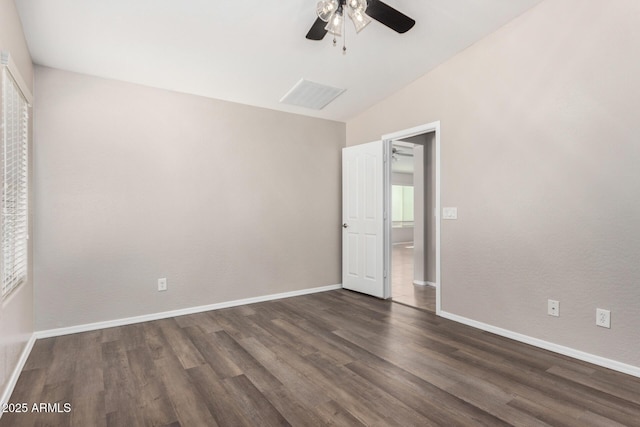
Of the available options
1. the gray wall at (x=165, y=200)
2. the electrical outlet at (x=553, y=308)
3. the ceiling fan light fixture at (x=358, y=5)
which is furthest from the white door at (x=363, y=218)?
the ceiling fan light fixture at (x=358, y=5)

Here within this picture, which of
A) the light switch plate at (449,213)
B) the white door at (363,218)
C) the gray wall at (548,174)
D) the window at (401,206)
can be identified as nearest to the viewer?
the gray wall at (548,174)

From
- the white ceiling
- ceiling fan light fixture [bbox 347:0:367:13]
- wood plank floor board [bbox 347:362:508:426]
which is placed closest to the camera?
wood plank floor board [bbox 347:362:508:426]

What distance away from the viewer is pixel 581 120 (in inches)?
99.3

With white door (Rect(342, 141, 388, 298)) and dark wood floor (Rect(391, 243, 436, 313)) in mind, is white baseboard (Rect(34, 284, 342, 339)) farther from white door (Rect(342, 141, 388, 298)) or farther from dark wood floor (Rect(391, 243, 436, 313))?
dark wood floor (Rect(391, 243, 436, 313))

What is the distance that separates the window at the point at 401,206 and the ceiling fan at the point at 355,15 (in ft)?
31.6

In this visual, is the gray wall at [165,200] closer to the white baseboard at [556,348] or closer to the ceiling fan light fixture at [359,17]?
the white baseboard at [556,348]

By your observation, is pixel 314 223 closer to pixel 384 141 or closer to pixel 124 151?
pixel 384 141

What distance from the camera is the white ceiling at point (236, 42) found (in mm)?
2445

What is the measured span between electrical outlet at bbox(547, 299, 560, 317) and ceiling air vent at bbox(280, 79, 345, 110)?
2924 mm

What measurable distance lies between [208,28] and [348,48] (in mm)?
1233

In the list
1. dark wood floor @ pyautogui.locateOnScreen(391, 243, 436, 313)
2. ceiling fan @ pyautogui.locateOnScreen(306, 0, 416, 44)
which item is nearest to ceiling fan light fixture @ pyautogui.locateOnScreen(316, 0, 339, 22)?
ceiling fan @ pyautogui.locateOnScreen(306, 0, 416, 44)

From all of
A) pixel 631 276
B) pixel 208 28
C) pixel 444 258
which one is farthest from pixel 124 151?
pixel 631 276

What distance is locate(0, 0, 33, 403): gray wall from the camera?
6.37 ft

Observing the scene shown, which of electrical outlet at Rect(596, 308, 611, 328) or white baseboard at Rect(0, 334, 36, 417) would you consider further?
electrical outlet at Rect(596, 308, 611, 328)
